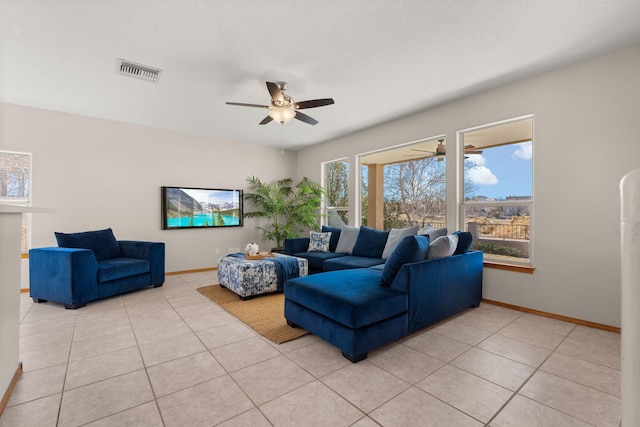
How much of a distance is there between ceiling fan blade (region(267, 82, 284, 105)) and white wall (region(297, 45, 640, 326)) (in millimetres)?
2477

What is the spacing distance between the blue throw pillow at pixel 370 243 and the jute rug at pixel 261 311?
55.7 inches

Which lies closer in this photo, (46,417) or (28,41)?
(46,417)

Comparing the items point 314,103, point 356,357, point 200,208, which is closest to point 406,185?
point 314,103

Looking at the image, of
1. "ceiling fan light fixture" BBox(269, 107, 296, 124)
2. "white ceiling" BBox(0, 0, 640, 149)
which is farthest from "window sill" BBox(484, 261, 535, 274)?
"ceiling fan light fixture" BBox(269, 107, 296, 124)

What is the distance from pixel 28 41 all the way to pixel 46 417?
2939mm

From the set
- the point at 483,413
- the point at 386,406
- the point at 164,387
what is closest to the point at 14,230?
the point at 164,387

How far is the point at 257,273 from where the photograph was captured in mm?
3768

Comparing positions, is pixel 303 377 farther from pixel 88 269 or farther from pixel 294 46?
pixel 88 269

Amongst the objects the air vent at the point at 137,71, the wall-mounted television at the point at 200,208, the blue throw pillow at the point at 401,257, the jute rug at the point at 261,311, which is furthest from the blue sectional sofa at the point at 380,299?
the wall-mounted television at the point at 200,208

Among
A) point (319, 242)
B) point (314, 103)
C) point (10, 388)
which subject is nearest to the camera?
point (10, 388)

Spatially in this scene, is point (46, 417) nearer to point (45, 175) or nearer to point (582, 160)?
point (45, 175)

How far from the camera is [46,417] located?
1.61 metres

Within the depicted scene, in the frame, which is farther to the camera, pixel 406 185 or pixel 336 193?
pixel 336 193

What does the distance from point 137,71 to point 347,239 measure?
3583 mm
